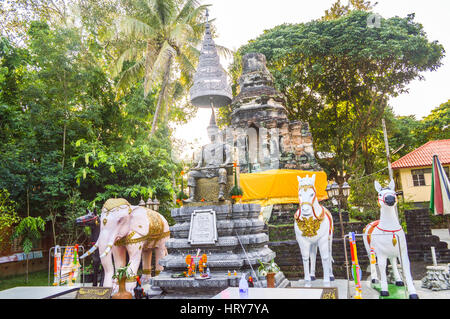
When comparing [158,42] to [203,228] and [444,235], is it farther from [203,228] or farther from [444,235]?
[444,235]

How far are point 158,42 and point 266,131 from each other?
24.9 feet

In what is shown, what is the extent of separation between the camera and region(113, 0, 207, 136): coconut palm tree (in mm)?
15288

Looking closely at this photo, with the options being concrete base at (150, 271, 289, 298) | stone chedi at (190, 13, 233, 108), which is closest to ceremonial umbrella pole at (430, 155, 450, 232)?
concrete base at (150, 271, 289, 298)

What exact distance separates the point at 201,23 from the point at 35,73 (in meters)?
8.97

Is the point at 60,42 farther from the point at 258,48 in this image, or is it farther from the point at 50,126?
the point at 258,48

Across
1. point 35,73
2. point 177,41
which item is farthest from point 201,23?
point 35,73

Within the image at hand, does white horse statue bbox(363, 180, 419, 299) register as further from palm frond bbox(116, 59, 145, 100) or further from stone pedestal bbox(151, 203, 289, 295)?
palm frond bbox(116, 59, 145, 100)

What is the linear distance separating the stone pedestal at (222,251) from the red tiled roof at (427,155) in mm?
19431

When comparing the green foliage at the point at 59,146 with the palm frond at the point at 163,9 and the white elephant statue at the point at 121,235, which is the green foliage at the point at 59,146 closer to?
the palm frond at the point at 163,9

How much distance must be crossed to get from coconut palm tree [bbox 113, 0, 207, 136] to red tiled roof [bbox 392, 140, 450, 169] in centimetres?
1663

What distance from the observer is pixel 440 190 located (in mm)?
8148

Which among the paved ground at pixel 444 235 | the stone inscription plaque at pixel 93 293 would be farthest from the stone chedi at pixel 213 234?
the paved ground at pixel 444 235

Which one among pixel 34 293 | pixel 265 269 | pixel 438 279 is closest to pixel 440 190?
pixel 438 279

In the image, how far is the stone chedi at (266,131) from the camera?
17.4 m
